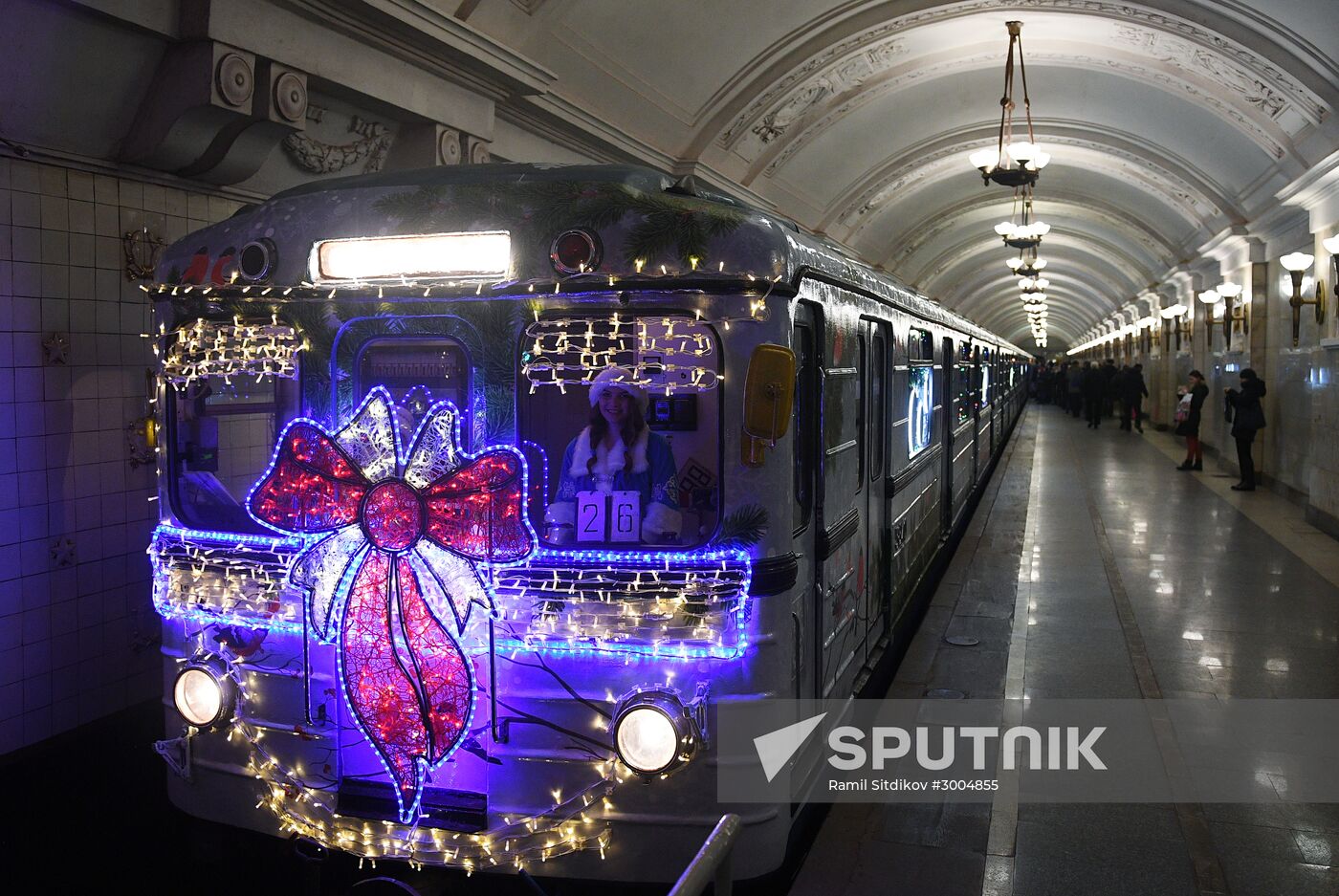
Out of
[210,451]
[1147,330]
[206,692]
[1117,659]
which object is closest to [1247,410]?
[1117,659]

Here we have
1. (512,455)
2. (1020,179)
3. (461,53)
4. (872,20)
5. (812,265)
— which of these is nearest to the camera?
(512,455)

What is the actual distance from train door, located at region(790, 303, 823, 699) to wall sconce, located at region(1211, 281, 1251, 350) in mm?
16978

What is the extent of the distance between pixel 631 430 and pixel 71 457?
4.50m

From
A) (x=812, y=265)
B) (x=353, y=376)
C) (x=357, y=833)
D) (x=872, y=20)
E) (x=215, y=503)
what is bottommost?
(x=357, y=833)

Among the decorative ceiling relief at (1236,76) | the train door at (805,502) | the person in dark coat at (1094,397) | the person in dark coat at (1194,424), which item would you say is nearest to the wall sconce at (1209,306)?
the person in dark coat at (1194,424)

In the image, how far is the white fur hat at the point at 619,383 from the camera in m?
3.78

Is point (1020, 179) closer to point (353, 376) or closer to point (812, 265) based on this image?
point (812, 265)

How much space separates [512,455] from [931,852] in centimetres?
265

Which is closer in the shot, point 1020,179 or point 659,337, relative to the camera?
point 659,337

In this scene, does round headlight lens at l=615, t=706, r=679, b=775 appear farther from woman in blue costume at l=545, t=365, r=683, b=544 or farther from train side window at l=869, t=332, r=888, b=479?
train side window at l=869, t=332, r=888, b=479

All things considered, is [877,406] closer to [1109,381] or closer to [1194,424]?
[1194,424]

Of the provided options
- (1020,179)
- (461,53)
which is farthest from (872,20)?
(461,53)

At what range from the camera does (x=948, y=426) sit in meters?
10.7

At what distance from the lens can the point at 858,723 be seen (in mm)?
6301
